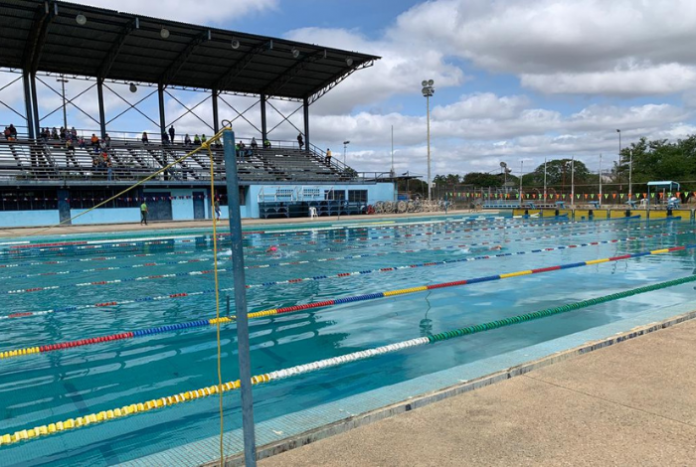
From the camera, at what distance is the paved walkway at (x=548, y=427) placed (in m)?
2.57

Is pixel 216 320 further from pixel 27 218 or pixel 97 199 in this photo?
pixel 97 199

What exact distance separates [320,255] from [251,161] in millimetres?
22449

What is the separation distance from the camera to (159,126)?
33.5 metres

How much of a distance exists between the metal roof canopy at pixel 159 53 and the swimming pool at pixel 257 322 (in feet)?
50.5

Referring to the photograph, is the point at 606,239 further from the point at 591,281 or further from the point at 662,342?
the point at 662,342

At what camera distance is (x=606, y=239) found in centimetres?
1680

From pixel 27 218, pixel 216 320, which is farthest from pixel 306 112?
pixel 216 320

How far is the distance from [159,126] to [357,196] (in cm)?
1453

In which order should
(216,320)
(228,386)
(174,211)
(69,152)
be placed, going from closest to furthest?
(228,386) → (216,320) → (69,152) → (174,211)

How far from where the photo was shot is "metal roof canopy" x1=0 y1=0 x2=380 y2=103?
24.0m

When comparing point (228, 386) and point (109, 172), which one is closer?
point (228, 386)

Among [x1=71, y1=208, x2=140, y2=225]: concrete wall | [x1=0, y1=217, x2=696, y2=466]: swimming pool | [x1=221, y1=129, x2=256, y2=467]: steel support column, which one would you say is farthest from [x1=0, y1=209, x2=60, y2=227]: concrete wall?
[x1=221, y1=129, x2=256, y2=467]: steel support column

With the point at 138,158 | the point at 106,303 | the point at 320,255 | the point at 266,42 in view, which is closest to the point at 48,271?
the point at 106,303

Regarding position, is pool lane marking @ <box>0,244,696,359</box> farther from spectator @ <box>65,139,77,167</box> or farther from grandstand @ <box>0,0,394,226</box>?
spectator @ <box>65,139,77,167</box>
